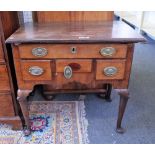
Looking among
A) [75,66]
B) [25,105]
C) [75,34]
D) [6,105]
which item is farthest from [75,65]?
[6,105]

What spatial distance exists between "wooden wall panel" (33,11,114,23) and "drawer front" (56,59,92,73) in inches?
18.5

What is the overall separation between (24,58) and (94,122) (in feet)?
2.08

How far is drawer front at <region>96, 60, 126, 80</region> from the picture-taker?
37.3 inches

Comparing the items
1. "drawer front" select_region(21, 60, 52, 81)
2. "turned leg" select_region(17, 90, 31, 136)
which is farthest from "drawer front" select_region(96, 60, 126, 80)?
"turned leg" select_region(17, 90, 31, 136)

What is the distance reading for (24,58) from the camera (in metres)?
0.93

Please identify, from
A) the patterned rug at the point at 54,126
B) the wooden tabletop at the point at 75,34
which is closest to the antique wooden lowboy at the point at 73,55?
the wooden tabletop at the point at 75,34

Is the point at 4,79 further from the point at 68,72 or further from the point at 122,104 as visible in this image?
the point at 122,104

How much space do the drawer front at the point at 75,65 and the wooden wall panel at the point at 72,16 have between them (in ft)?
1.54

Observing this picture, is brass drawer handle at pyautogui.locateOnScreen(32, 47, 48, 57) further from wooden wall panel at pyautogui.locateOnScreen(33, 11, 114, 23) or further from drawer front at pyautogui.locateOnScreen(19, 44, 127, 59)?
wooden wall panel at pyautogui.locateOnScreen(33, 11, 114, 23)

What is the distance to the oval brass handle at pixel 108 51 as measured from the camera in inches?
35.9
